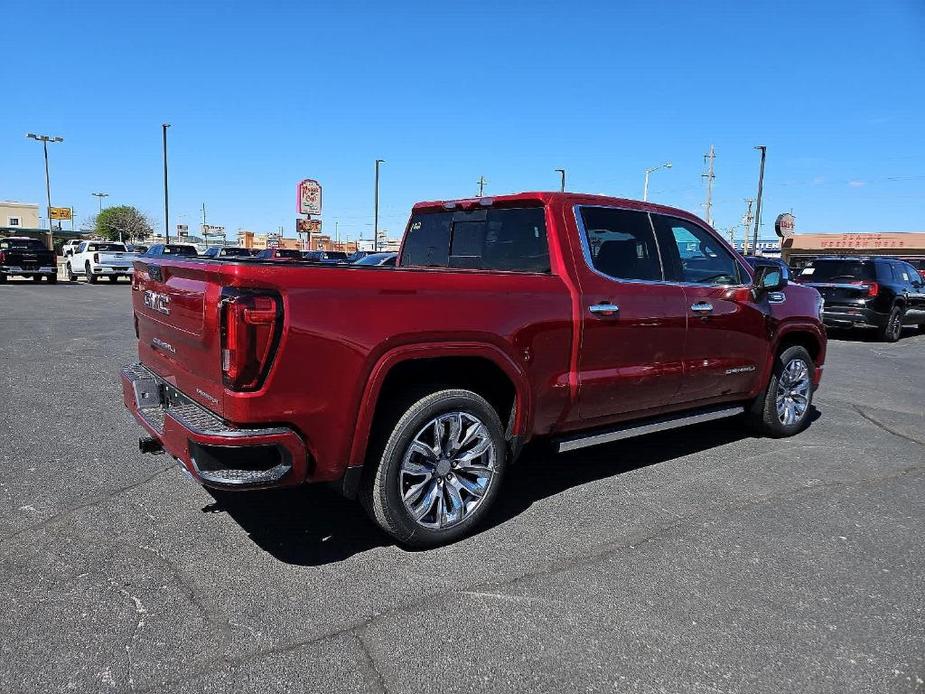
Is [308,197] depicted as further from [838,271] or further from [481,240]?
[481,240]

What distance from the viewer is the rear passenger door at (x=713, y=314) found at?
4.85 m

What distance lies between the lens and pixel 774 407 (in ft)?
19.2

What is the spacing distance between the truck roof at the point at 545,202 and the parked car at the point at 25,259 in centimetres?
2579

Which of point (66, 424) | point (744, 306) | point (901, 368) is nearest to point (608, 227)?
point (744, 306)

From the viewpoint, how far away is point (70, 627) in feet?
9.00

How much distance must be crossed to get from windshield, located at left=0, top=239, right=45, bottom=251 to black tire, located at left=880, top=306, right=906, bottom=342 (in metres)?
27.9

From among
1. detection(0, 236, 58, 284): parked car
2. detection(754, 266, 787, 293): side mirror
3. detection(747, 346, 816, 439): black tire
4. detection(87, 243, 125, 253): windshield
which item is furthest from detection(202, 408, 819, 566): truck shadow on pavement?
detection(87, 243, 125, 253): windshield

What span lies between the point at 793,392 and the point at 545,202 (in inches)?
129

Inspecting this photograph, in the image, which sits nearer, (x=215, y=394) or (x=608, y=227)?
(x=215, y=394)

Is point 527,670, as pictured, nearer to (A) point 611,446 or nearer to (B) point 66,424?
(A) point 611,446

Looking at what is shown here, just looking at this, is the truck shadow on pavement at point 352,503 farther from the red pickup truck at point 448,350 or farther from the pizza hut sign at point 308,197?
the pizza hut sign at point 308,197

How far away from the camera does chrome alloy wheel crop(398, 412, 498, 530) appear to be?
3521 millimetres

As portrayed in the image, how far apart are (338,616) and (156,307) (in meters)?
1.99

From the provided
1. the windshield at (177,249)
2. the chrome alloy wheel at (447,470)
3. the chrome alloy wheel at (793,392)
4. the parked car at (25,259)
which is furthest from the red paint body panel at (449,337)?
the parked car at (25,259)
